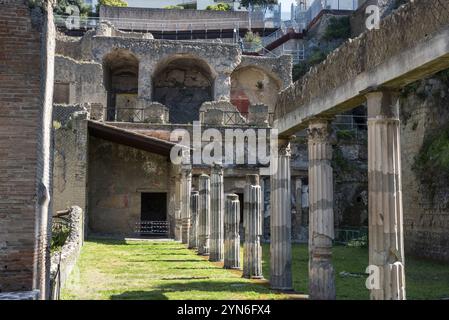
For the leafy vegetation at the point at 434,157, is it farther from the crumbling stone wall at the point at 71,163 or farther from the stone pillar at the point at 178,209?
the crumbling stone wall at the point at 71,163

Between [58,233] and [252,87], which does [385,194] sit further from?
[252,87]

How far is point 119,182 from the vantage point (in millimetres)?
23578

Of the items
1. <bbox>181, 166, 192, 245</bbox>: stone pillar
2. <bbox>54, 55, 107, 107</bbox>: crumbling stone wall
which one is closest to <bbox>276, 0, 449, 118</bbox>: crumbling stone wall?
<bbox>181, 166, 192, 245</bbox>: stone pillar

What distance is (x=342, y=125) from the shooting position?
1215 inches

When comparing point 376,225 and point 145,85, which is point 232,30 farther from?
point 376,225

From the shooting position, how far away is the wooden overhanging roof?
20.7 metres

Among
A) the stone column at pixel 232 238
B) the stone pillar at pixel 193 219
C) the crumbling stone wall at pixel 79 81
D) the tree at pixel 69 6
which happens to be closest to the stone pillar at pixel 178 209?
the stone pillar at pixel 193 219

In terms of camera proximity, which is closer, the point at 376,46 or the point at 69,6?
the point at 376,46

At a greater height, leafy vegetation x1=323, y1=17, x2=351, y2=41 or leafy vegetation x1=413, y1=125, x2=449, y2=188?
leafy vegetation x1=323, y1=17, x2=351, y2=41

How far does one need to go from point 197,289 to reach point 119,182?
14.2 metres

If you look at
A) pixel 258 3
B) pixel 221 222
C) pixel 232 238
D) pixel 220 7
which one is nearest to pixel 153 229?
pixel 221 222

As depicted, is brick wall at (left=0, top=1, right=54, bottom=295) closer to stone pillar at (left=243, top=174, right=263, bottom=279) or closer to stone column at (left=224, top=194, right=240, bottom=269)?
stone pillar at (left=243, top=174, right=263, bottom=279)

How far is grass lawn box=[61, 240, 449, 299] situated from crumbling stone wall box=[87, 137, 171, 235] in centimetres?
546
